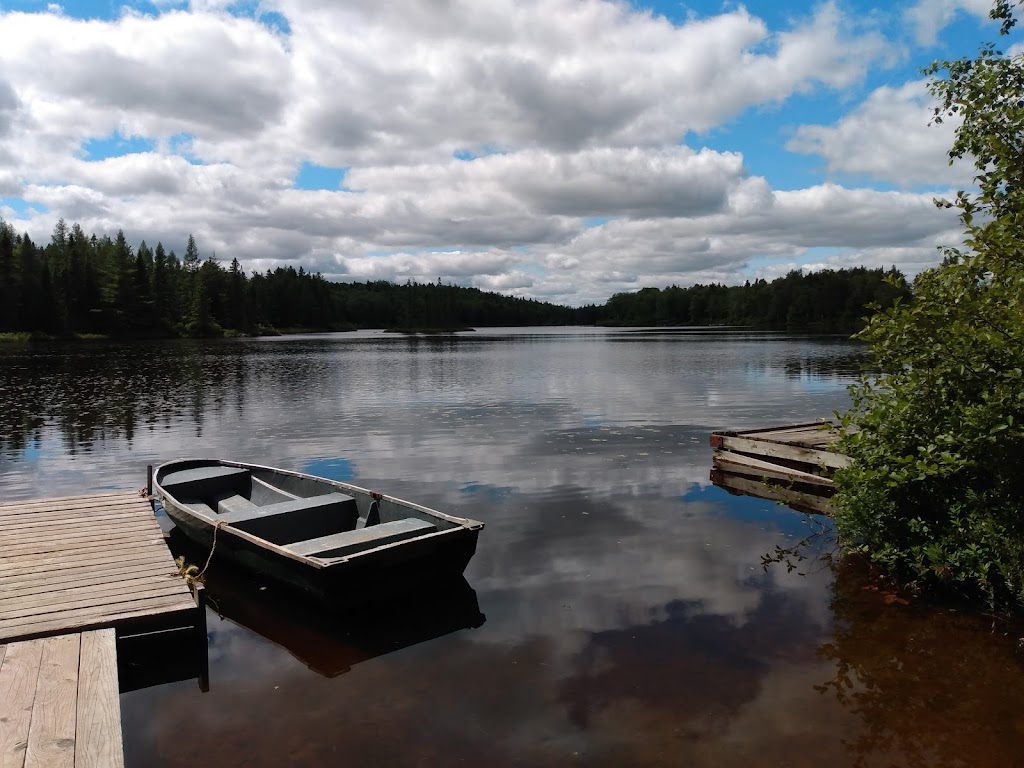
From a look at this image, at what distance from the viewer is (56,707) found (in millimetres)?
5062

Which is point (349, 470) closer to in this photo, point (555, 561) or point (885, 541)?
point (555, 561)

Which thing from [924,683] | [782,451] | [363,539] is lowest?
[924,683]

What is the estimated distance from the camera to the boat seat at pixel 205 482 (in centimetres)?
1282

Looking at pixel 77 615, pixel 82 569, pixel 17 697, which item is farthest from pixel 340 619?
pixel 17 697

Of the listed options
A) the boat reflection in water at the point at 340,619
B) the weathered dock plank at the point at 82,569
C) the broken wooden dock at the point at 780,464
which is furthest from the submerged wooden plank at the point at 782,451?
the weathered dock plank at the point at 82,569

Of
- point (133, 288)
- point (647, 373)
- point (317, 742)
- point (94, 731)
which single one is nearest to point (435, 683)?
point (317, 742)

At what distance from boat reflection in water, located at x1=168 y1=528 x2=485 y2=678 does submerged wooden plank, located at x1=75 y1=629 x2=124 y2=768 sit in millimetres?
2145

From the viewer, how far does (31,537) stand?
9.66 m

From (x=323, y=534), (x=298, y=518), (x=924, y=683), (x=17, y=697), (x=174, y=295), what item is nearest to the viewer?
(x=17, y=697)

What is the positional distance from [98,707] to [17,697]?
2.17 ft

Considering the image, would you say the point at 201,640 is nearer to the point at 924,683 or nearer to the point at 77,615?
the point at 77,615

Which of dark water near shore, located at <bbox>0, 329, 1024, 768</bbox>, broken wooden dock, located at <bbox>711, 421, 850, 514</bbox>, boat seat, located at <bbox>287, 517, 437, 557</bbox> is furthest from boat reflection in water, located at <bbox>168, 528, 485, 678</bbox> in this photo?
broken wooden dock, located at <bbox>711, 421, 850, 514</bbox>

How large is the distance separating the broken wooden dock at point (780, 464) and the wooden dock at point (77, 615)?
33.0ft

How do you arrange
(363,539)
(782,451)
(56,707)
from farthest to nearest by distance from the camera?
1. (782,451)
2. (363,539)
3. (56,707)
